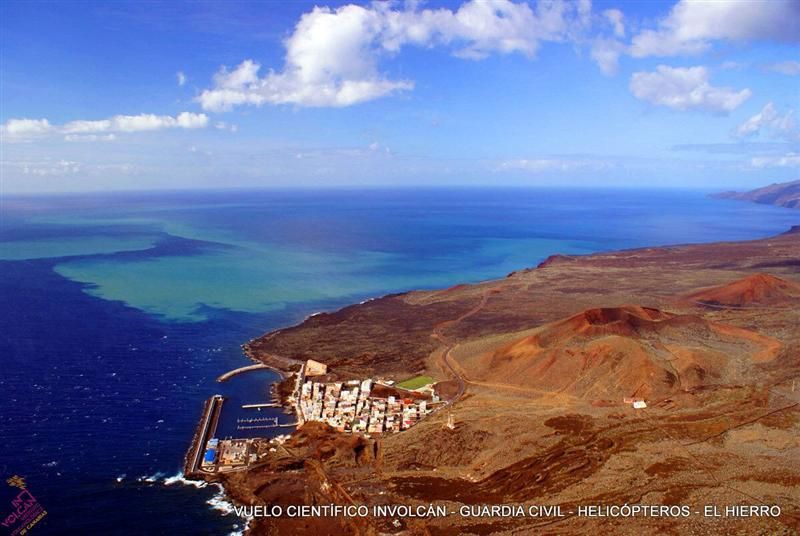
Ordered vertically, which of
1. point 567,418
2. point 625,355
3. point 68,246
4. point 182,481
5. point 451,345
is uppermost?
point 68,246

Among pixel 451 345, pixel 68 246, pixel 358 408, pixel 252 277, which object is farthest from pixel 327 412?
pixel 68 246

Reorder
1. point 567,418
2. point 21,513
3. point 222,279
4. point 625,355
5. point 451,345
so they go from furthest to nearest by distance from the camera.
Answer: point 222,279 → point 451,345 → point 625,355 → point 567,418 → point 21,513

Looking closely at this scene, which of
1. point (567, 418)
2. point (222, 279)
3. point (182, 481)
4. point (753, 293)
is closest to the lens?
point (182, 481)

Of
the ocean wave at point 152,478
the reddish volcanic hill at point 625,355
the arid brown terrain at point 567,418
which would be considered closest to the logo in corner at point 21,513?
the ocean wave at point 152,478

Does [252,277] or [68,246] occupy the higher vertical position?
[68,246]

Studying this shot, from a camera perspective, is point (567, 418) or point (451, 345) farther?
point (451, 345)

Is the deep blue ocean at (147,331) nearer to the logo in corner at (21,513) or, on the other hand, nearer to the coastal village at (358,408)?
the logo in corner at (21,513)

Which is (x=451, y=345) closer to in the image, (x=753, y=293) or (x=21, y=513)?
(x=21, y=513)

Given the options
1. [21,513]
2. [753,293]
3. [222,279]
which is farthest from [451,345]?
[222,279]
